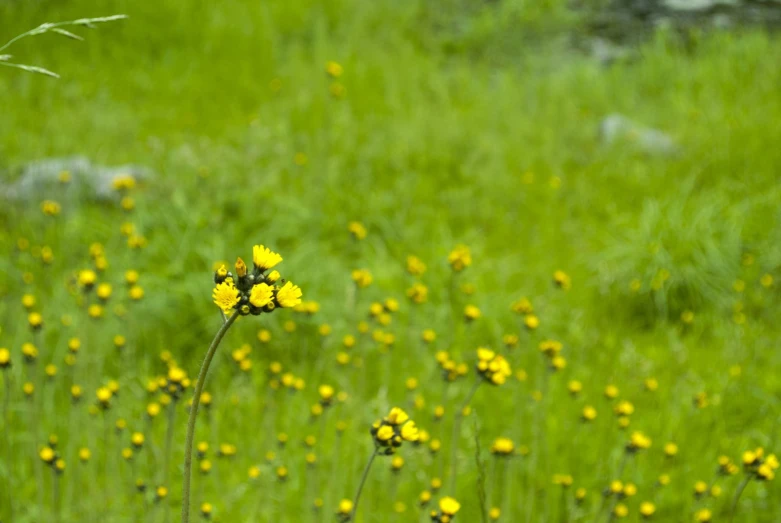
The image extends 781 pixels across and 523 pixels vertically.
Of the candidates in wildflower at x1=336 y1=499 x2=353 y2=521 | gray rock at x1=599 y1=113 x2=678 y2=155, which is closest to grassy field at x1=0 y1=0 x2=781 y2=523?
gray rock at x1=599 y1=113 x2=678 y2=155

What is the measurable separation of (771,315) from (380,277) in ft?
6.13

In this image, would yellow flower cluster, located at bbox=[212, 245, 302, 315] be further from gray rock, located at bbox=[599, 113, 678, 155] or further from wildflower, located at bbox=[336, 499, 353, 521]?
gray rock, located at bbox=[599, 113, 678, 155]

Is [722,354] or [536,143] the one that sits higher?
[536,143]

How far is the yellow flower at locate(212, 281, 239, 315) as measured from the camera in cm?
83

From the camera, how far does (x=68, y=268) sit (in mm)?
3229

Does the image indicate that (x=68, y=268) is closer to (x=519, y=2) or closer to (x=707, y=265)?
(x=707, y=265)

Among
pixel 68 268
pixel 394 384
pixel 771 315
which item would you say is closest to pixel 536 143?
pixel 771 315

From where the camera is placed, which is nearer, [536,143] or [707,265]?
[707,265]

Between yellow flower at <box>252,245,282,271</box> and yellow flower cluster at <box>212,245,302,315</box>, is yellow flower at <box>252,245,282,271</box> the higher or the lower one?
the higher one

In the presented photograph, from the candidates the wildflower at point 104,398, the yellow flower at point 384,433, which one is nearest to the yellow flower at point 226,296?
the yellow flower at point 384,433

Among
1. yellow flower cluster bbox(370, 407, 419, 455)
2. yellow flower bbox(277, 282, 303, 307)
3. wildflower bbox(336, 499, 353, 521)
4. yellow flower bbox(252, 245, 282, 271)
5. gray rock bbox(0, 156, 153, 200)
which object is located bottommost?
wildflower bbox(336, 499, 353, 521)

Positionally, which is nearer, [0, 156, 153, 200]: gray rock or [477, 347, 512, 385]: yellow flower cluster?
[477, 347, 512, 385]: yellow flower cluster

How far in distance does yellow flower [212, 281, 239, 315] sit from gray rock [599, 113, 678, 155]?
175 inches

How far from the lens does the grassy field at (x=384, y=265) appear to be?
7.11 feet
